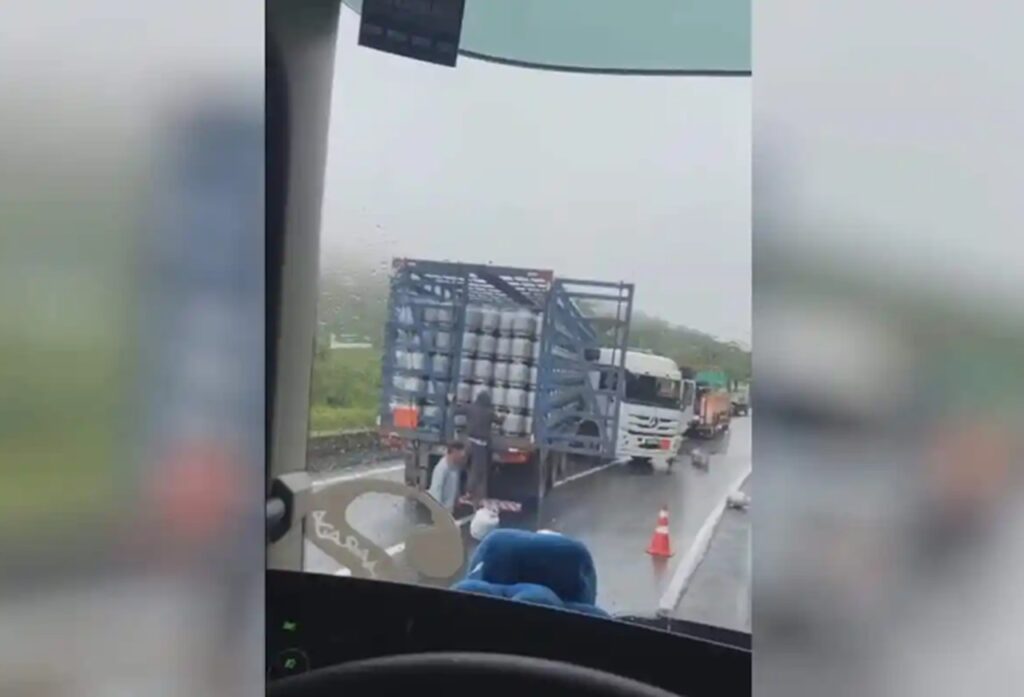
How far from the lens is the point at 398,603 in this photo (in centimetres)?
156

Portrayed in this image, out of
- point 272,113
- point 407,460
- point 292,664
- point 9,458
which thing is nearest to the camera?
point 9,458

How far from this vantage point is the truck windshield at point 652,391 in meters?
1.48

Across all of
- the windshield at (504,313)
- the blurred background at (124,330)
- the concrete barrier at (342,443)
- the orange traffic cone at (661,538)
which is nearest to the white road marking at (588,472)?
the windshield at (504,313)

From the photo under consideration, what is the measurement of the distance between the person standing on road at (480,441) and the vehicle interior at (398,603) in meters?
0.19

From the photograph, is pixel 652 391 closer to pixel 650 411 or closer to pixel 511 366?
pixel 650 411

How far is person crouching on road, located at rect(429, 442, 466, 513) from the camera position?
162 centimetres

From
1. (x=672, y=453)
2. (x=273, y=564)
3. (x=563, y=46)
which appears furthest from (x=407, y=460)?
(x=563, y=46)

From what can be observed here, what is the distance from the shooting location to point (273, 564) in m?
1.34

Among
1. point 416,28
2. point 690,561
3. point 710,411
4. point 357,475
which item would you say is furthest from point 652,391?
point 416,28

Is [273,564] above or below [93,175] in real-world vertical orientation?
below

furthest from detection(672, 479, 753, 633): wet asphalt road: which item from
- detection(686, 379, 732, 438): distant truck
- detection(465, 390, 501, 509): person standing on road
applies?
detection(465, 390, 501, 509): person standing on road

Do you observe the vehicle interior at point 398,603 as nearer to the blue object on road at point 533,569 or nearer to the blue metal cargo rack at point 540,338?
the blue object on road at point 533,569

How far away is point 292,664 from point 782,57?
128cm

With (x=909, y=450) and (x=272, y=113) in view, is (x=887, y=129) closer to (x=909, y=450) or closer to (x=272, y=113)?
(x=909, y=450)
